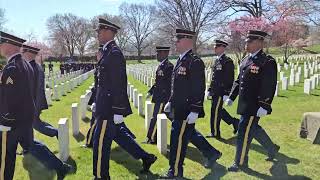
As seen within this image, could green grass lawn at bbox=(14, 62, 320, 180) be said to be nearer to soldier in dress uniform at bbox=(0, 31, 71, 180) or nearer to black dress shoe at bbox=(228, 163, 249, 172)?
black dress shoe at bbox=(228, 163, 249, 172)

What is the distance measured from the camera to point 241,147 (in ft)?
22.7

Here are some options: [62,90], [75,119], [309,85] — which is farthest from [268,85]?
[62,90]

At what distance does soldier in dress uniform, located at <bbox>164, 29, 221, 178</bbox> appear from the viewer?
Result: 6.31m

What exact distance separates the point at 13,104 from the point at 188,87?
7.93 feet

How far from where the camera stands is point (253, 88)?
6.82m

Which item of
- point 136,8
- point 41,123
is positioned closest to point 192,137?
point 41,123

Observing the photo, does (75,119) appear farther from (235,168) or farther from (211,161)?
→ (235,168)

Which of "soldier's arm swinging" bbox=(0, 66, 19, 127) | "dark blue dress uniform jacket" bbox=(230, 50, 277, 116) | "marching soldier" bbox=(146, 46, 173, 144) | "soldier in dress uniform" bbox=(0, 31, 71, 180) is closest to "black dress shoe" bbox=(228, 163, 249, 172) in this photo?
"dark blue dress uniform jacket" bbox=(230, 50, 277, 116)

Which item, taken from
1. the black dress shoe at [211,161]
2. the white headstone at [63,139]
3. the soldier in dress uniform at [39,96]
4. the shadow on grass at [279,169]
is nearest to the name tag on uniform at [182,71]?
the black dress shoe at [211,161]

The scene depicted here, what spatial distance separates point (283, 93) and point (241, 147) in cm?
1174

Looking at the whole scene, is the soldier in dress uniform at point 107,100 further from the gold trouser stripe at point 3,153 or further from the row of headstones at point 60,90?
the row of headstones at point 60,90

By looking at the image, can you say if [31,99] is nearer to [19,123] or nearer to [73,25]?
[19,123]

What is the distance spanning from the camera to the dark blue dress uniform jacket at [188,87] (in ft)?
20.7

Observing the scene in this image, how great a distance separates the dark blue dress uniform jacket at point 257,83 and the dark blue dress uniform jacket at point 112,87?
1.93 metres
